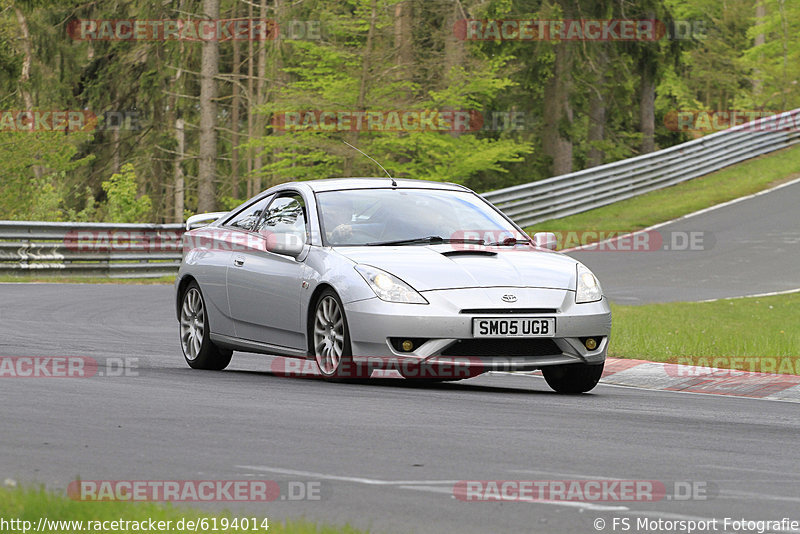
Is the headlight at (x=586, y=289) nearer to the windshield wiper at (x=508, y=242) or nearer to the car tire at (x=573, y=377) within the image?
the car tire at (x=573, y=377)

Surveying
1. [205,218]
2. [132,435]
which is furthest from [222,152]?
[132,435]

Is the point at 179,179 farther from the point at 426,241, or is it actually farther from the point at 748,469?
the point at 748,469

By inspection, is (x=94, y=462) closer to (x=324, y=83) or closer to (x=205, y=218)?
(x=205, y=218)

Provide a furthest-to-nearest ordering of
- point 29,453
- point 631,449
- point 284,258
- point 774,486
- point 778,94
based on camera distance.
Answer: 1. point 778,94
2. point 284,258
3. point 631,449
4. point 29,453
5. point 774,486

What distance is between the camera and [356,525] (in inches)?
204

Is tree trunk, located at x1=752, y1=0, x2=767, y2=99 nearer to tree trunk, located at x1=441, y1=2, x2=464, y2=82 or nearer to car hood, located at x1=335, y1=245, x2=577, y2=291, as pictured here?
tree trunk, located at x1=441, y1=2, x2=464, y2=82

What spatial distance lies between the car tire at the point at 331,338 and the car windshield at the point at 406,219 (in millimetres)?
606

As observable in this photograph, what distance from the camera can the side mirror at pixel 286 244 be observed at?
10500 mm

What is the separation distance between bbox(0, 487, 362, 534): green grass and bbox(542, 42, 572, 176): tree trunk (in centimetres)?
3613

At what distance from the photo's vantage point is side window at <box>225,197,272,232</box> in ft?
38.3

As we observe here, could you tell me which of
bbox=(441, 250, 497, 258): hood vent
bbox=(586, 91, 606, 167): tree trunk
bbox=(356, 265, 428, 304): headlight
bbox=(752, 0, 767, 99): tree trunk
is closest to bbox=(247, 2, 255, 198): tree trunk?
bbox=(586, 91, 606, 167): tree trunk

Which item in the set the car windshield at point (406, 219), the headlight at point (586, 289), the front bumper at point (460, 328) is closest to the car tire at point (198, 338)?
the car windshield at point (406, 219)

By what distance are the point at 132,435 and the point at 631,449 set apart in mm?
2626

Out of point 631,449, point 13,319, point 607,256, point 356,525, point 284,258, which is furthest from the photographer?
point 607,256
